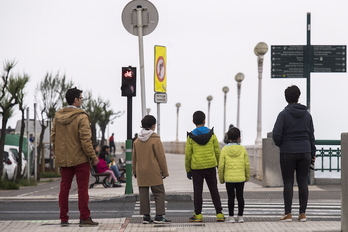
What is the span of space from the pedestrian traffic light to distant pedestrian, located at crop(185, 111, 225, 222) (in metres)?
5.92

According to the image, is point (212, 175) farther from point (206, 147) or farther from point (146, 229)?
point (146, 229)

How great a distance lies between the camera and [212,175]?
1331 cm

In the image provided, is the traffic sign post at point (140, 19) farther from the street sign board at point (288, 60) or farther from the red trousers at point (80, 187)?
the street sign board at point (288, 60)

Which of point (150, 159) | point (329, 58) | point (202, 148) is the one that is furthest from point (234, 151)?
point (329, 58)

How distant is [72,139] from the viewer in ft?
40.4

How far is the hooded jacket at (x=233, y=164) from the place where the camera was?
13078mm

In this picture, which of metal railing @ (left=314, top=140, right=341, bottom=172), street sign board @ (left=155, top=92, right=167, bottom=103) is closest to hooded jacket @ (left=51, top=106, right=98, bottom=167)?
street sign board @ (left=155, top=92, right=167, bottom=103)

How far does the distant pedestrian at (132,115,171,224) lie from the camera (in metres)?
13.0

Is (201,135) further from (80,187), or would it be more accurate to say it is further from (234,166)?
(80,187)

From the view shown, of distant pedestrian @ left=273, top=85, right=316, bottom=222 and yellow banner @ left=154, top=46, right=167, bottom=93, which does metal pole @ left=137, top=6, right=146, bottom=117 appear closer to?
yellow banner @ left=154, top=46, right=167, bottom=93

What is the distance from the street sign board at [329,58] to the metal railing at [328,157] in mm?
2360

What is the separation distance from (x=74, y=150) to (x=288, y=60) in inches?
541

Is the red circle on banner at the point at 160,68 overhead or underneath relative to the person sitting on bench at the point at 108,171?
overhead

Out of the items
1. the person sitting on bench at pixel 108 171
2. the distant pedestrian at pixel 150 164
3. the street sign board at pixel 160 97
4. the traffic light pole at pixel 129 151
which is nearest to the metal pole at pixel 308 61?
the street sign board at pixel 160 97
